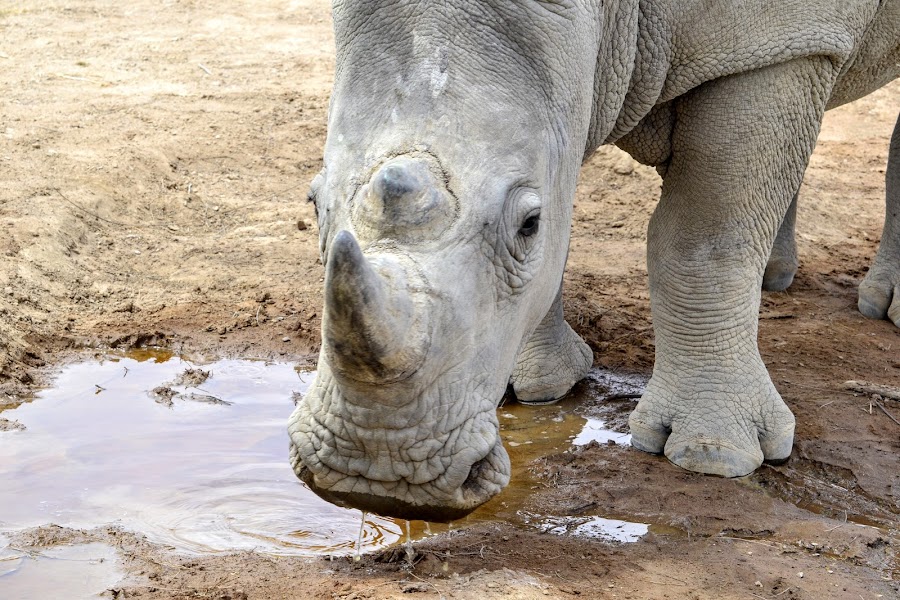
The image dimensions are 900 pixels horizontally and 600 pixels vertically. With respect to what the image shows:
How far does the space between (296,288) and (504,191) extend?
3.55 meters

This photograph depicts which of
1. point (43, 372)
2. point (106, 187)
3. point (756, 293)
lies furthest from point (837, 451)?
point (106, 187)

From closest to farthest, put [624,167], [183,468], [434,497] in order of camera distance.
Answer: [434,497] < [183,468] < [624,167]

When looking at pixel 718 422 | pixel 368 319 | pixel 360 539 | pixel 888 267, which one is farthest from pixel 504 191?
pixel 888 267

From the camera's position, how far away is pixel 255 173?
8.26 metres

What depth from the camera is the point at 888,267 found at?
21.1 ft

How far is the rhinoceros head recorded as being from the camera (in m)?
2.82

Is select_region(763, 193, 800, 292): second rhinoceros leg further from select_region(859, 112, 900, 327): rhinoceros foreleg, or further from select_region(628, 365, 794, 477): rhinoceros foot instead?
select_region(628, 365, 794, 477): rhinoceros foot

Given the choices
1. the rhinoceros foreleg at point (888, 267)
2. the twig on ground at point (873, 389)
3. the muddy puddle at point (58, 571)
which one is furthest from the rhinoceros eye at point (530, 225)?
the rhinoceros foreleg at point (888, 267)

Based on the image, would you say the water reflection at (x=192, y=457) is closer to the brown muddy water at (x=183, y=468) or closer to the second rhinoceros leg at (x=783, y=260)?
the brown muddy water at (x=183, y=468)

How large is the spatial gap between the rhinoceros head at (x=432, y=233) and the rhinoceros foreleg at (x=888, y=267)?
11.4ft

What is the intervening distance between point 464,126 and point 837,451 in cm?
250

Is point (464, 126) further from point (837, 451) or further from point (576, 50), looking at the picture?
point (837, 451)

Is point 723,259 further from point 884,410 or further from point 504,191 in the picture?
point 504,191

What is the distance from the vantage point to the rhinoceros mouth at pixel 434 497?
304 cm
